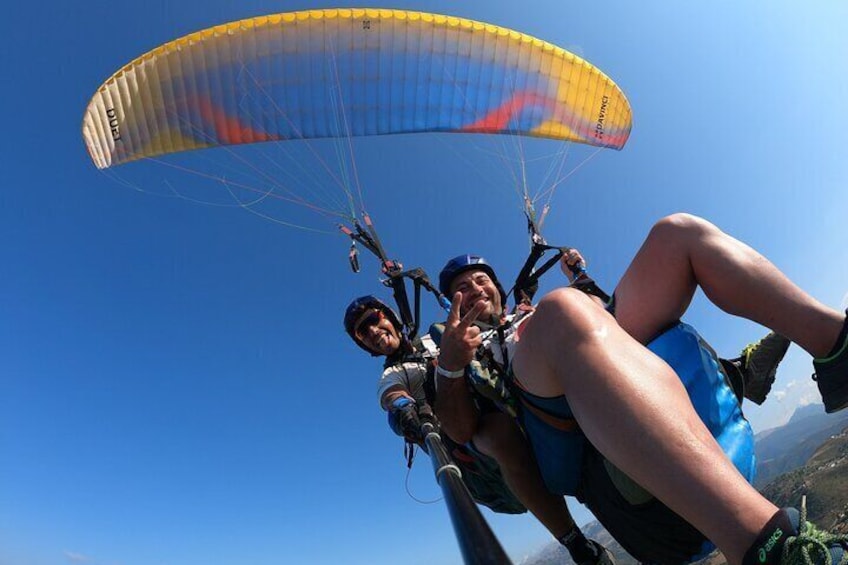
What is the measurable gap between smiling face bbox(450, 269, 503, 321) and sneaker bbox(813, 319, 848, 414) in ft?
6.51

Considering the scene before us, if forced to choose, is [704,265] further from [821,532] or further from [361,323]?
[361,323]

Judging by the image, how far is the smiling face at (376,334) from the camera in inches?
178

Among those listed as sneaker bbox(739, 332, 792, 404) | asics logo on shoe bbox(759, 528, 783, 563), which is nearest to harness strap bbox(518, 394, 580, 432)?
asics logo on shoe bbox(759, 528, 783, 563)

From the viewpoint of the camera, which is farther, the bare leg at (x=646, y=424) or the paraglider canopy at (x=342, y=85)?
the paraglider canopy at (x=342, y=85)

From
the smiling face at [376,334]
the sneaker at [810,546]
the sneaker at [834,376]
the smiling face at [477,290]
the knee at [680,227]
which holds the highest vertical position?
the smiling face at [376,334]

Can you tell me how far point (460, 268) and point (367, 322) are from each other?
1.28 meters

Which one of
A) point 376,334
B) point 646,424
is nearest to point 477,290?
point 376,334

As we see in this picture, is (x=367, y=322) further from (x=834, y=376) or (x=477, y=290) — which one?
(x=834, y=376)

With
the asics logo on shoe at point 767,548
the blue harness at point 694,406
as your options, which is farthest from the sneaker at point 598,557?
the asics logo on shoe at point 767,548

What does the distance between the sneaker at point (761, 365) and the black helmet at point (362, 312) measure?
3019 millimetres

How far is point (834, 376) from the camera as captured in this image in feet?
5.76

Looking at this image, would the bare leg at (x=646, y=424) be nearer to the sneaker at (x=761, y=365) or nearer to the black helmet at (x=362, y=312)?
the sneaker at (x=761, y=365)

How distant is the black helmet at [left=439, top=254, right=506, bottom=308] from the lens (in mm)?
3891

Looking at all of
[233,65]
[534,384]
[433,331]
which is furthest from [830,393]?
[233,65]
